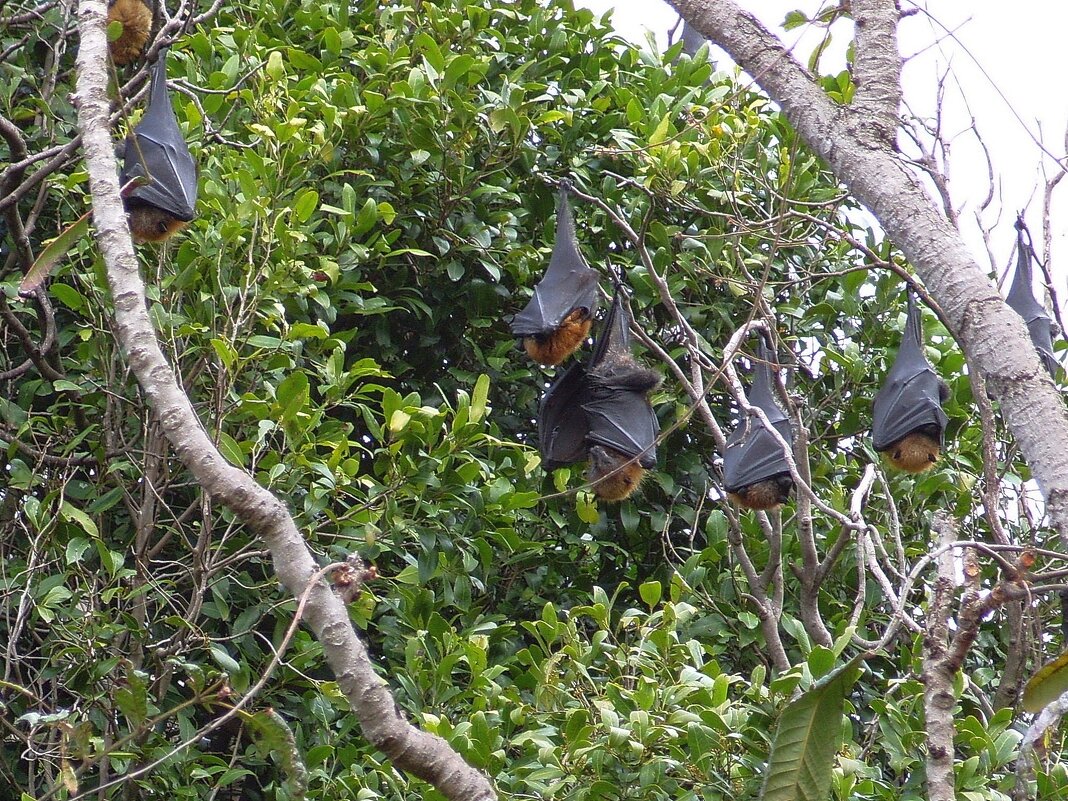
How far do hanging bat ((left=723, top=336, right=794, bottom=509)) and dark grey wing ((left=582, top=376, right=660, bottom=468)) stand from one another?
38 centimetres

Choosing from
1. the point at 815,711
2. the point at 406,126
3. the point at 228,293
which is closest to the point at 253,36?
the point at 406,126

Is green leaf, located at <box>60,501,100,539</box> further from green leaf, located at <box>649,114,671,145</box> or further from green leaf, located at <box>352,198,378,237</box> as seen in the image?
green leaf, located at <box>649,114,671,145</box>

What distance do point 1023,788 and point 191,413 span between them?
1.27 meters

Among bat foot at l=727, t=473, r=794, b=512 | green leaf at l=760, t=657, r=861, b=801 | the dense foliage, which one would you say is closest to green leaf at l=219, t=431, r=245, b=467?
the dense foliage

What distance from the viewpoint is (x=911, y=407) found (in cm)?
430

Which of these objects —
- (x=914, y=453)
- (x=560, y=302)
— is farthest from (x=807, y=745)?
(x=914, y=453)

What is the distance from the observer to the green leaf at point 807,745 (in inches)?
63.3

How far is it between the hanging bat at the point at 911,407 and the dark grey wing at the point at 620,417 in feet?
2.86

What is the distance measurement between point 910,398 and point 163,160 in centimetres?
263

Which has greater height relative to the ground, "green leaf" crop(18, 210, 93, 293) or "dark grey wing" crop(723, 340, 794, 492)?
"green leaf" crop(18, 210, 93, 293)

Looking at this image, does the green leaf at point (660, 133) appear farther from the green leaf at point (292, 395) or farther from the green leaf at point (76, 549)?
the green leaf at point (76, 549)

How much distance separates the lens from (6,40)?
4.94 metres

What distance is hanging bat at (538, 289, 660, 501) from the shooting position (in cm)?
464

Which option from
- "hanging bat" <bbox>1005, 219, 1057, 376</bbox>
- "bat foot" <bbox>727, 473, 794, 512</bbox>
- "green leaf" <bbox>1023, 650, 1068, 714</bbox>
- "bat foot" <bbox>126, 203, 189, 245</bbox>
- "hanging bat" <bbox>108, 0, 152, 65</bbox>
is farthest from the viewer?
"hanging bat" <bbox>1005, 219, 1057, 376</bbox>
